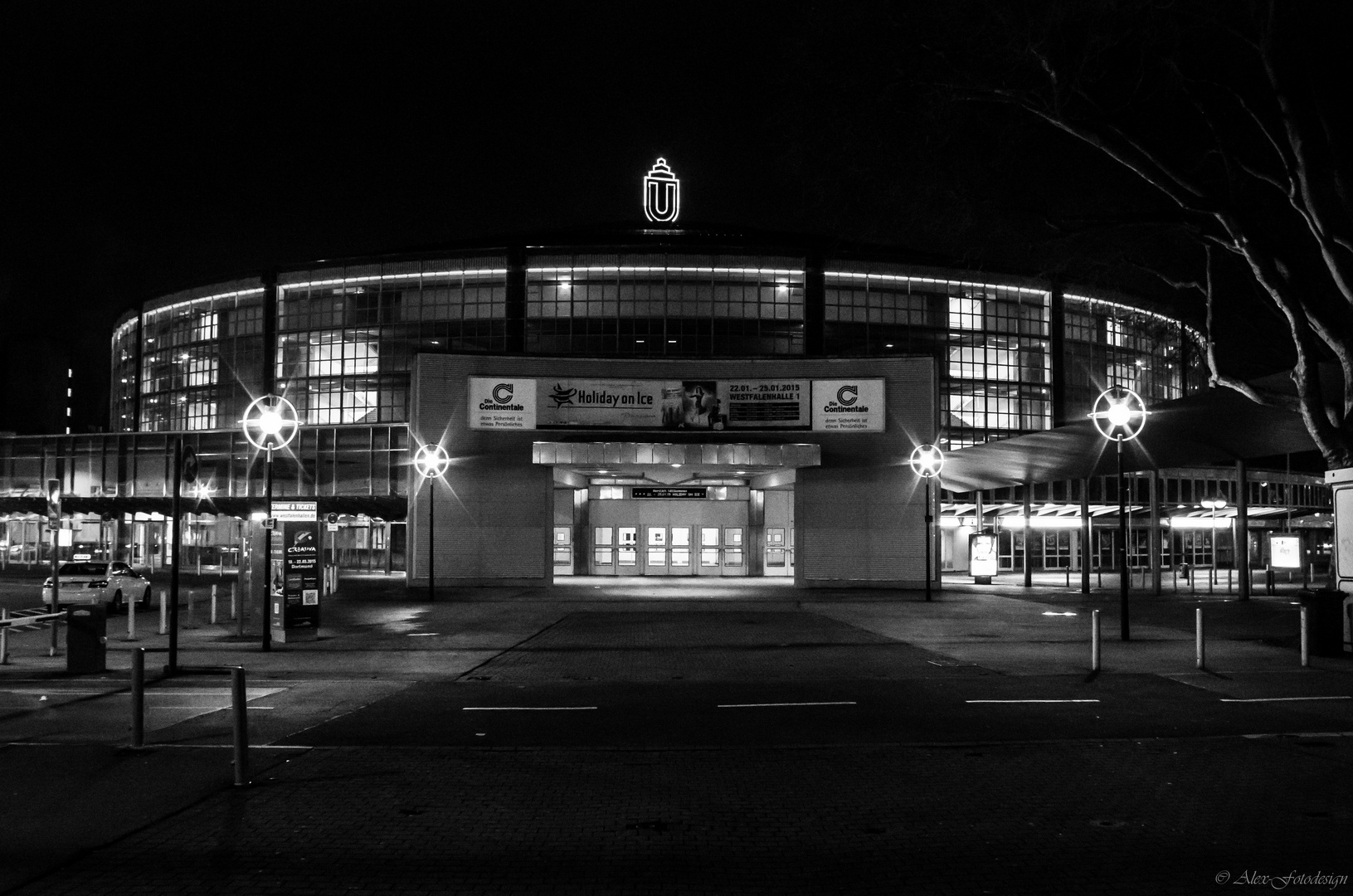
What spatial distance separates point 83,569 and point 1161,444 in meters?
32.6

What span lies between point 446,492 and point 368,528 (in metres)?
15.7

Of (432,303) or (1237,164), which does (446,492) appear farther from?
(1237,164)

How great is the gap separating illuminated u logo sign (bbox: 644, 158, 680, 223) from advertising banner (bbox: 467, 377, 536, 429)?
19824 millimetres

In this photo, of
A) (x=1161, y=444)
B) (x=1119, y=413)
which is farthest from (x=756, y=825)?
(x=1161, y=444)

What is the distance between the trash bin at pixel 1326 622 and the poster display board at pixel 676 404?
23.7 meters

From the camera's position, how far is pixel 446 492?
137 ft

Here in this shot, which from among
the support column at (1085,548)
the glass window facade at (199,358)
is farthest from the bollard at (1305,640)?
the glass window facade at (199,358)

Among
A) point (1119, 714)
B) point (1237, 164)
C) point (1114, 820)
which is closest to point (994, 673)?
point (1119, 714)

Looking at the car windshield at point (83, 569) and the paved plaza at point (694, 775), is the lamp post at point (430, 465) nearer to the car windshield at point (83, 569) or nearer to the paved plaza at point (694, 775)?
the car windshield at point (83, 569)

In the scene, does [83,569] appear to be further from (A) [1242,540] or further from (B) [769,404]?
(A) [1242,540]

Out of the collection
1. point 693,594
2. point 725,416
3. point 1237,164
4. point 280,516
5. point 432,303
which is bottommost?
point 693,594
